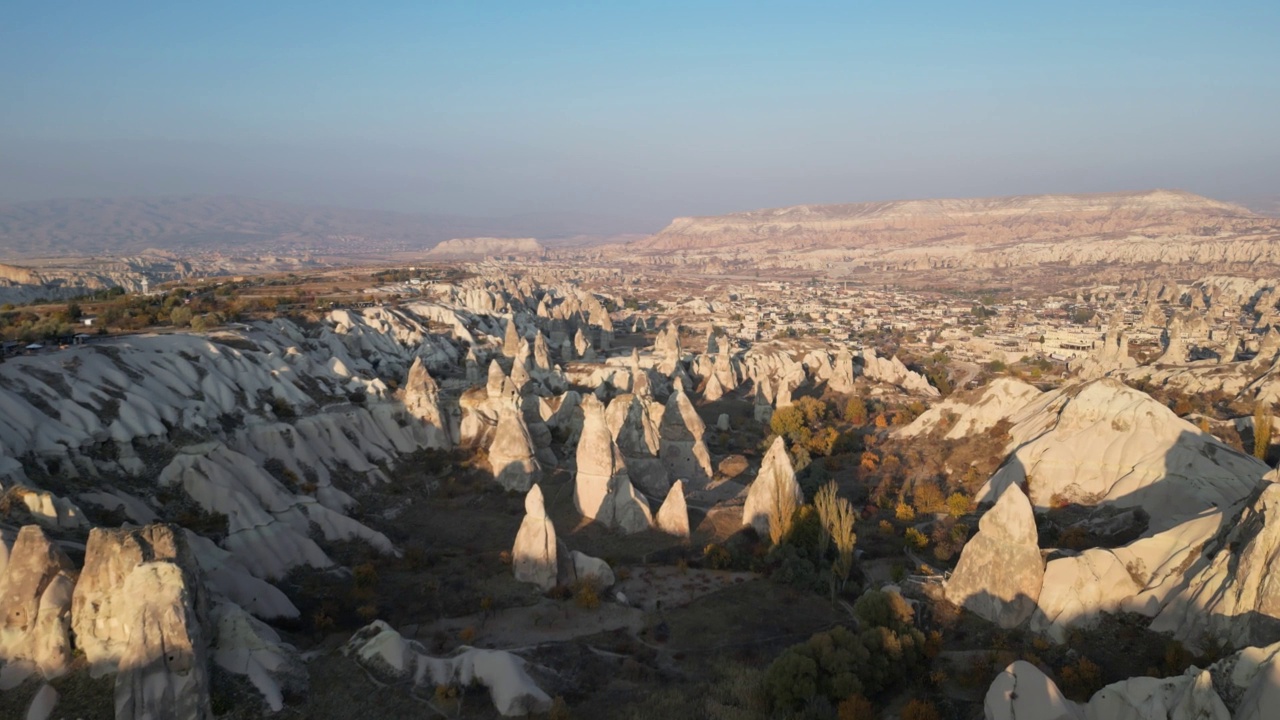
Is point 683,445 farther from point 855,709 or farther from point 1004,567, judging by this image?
point 855,709

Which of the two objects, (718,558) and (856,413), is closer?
(718,558)

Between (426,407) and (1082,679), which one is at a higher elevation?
(426,407)

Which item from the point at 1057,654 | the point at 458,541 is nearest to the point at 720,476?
the point at 458,541

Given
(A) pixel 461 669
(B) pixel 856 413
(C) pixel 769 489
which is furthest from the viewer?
(B) pixel 856 413

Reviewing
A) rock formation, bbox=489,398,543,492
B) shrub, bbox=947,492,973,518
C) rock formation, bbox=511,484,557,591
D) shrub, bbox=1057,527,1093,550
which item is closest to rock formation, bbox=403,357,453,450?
rock formation, bbox=489,398,543,492

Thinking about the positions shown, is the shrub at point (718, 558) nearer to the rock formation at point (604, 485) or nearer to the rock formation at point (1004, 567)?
the rock formation at point (604, 485)

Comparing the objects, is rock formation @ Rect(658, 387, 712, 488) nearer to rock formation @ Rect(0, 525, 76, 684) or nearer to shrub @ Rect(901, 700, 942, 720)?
shrub @ Rect(901, 700, 942, 720)

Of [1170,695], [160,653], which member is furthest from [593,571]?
[1170,695]

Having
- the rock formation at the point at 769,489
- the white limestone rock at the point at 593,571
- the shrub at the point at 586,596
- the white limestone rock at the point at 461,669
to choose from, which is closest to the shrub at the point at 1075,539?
the rock formation at the point at 769,489

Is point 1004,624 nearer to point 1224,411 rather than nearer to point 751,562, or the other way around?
point 751,562
